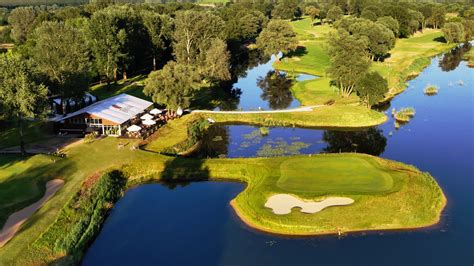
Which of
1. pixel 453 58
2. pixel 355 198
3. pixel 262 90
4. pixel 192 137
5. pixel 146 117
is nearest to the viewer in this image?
pixel 355 198

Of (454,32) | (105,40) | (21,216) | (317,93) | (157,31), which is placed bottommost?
(21,216)

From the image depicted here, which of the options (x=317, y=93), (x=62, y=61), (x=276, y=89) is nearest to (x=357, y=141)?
(x=317, y=93)

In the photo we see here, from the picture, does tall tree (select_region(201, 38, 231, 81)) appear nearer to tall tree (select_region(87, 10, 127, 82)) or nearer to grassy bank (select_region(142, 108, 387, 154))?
tall tree (select_region(87, 10, 127, 82))

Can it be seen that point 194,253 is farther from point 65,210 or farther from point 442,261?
point 442,261

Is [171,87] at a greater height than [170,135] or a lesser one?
greater

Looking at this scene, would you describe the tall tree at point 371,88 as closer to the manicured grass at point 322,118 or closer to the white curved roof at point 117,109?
the manicured grass at point 322,118

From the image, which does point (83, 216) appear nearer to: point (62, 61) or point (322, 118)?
point (62, 61)

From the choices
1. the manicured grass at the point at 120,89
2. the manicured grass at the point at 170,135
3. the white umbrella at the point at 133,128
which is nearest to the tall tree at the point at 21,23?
the manicured grass at the point at 120,89

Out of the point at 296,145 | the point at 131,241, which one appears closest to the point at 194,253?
the point at 131,241
